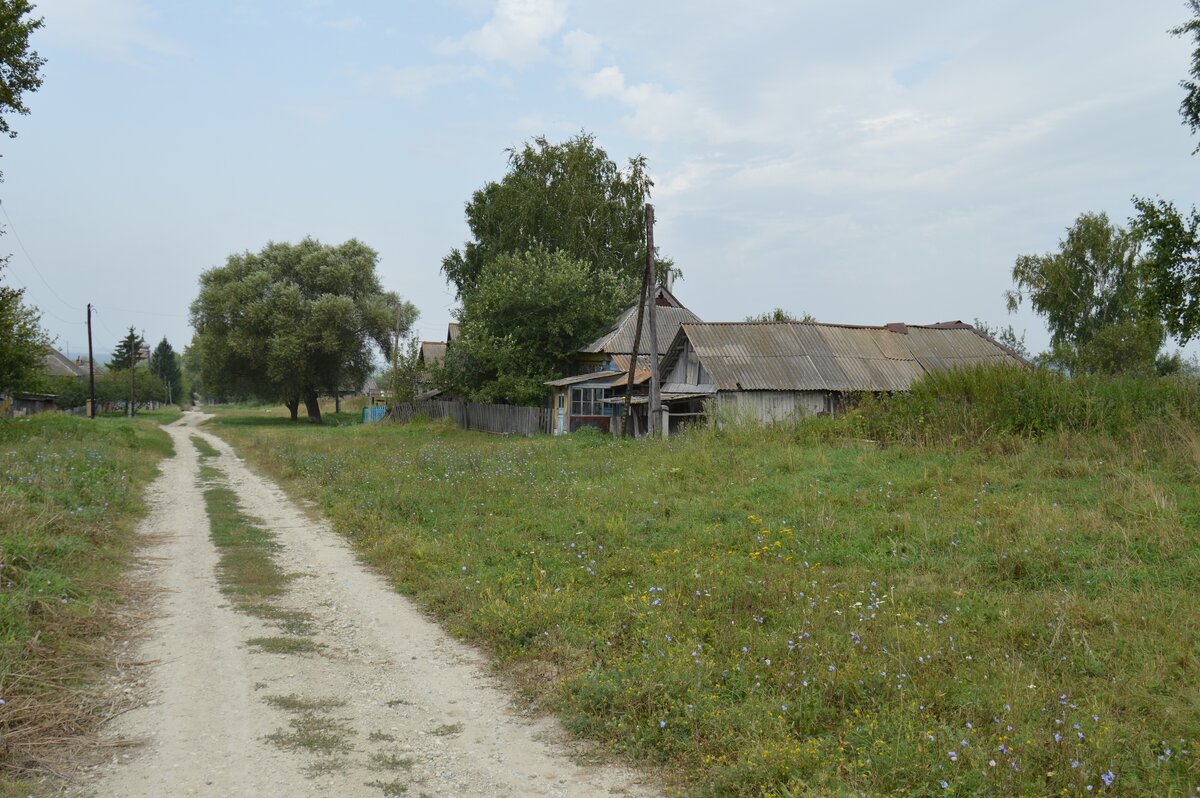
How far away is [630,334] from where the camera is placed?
37.4 metres

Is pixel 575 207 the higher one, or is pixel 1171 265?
pixel 575 207

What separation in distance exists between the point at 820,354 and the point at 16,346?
2837 centimetres

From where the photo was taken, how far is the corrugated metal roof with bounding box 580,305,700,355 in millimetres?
36250

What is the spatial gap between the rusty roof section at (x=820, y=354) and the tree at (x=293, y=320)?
1101 inches

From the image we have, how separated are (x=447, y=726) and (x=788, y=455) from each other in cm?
1044

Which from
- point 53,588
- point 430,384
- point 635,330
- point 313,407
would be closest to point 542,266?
point 635,330

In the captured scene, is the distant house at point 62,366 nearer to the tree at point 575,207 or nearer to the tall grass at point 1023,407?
the tree at point 575,207

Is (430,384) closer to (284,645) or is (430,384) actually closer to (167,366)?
(284,645)

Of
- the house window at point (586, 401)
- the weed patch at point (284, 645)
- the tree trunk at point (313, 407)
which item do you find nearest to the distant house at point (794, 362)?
the house window at point (586, 401)

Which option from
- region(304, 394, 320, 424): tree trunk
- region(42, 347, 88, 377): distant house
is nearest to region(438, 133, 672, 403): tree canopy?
region(304, 394, 320, 424): tree trunk

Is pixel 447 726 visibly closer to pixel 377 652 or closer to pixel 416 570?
pixel 377 652

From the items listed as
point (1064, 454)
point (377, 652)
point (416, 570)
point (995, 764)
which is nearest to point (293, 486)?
point (416, 570)

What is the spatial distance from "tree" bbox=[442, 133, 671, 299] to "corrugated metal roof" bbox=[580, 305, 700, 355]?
5678mm

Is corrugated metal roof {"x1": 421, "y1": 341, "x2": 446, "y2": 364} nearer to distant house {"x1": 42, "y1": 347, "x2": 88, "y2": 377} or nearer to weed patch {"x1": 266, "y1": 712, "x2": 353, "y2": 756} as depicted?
distant house {"x1": 42, "y1": 347, "x2": 88, "y2": 377}
